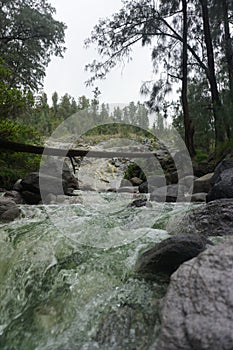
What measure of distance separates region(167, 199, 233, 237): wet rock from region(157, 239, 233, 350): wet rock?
3.33 ft

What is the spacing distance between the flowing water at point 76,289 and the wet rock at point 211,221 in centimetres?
29

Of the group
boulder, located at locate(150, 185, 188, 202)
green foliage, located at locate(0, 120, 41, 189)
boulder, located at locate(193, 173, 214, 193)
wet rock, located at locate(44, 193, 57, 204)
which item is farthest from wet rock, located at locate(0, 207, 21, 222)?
boulder, located at locate(193, 173, 214, 193)

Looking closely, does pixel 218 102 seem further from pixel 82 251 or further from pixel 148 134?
pixel 82 251

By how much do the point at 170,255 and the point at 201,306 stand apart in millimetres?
524

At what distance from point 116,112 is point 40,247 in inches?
258

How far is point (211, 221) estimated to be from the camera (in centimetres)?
237

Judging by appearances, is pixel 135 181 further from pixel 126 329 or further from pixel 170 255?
pixel 126 329

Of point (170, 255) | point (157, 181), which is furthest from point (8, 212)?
point (157, 181)

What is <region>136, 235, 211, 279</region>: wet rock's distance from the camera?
160cm

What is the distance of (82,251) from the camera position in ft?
6.94

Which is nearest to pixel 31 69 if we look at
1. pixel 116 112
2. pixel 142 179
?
pixel 116 112

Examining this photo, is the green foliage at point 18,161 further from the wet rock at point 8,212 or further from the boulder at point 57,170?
the wet rock at point 8,212

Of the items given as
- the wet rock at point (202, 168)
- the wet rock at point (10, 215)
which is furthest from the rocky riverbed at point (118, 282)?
the wet rock at point (202, 168)

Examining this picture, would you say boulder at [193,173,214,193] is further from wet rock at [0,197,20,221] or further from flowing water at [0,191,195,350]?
wet rock at [0,197,20,221]
